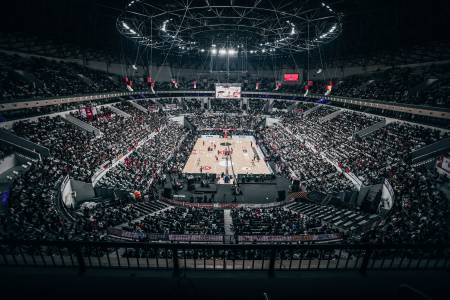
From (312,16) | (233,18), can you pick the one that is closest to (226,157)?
(233,18)

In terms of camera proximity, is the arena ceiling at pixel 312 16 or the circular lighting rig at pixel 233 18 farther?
the arena ceiling at pixel 312 16

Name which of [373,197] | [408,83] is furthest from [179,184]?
[408,83]

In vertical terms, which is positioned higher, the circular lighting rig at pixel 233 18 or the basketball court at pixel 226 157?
the circular lighting rig at pixel 233 18

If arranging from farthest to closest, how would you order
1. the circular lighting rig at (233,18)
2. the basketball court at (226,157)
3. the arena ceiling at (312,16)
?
1. the basketball court at (226,157)
2. the arena ceiling at (312,16)
3. the circular lighting rig at (233,18)

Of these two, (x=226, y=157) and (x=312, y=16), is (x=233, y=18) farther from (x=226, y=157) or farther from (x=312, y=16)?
(x=226, y=157)

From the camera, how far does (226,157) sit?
36.7m

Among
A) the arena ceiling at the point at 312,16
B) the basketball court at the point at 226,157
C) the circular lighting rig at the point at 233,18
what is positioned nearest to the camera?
the circular lighting rig at the point at 233,18

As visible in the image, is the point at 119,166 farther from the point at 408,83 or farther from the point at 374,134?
the point at 408,83

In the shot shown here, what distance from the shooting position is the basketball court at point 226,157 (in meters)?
31.6

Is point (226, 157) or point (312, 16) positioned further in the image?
point (226, 157)

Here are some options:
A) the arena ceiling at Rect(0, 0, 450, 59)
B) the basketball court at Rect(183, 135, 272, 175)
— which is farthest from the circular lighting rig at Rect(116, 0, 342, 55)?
the basketball court at Rect(183, 135, 272, 175)

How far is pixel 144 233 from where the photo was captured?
13047 mm

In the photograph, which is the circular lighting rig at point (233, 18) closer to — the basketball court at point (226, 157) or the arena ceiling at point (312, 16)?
the arena ceiling at point (312, 16)

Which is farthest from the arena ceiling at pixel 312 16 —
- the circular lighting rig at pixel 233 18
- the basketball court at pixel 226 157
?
the basketball court at pixel 226 157
